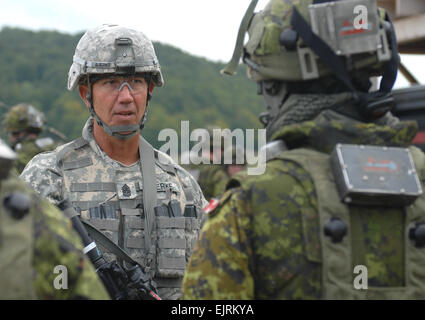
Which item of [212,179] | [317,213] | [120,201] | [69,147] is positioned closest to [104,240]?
[120,201]

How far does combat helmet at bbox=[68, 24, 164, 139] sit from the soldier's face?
0.04m

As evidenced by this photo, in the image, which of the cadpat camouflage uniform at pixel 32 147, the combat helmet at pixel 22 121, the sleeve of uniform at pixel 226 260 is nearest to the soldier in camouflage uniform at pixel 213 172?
the cadpat camouflage uniform at pixel 32 147

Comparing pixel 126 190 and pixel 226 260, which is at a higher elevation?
pixel 126 190

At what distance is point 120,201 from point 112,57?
0.89m

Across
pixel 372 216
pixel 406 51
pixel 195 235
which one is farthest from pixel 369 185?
pixel 406 51

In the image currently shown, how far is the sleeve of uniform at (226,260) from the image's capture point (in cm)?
221

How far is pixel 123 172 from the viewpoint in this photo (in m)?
4.00

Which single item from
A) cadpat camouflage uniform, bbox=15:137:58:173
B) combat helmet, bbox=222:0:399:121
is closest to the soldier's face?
combat helmet, bbox=222:0:399:121

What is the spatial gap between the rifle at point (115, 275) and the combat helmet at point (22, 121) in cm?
656

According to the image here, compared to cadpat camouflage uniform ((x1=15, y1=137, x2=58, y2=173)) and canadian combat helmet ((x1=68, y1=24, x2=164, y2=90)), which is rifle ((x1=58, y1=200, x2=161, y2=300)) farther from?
cadpat camouflage uniform ((x1=15, y1=137, x2=58, y2=173))

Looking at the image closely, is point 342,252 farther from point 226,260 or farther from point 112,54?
point 112,54

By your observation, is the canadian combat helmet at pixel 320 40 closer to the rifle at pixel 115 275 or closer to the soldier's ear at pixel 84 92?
the rifle at pixel 115 275
